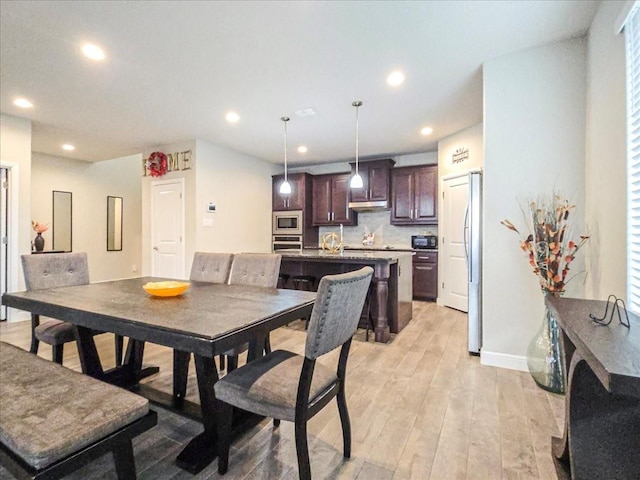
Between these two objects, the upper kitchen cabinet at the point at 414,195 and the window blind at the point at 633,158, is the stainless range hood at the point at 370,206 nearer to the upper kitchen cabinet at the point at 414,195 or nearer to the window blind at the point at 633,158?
the upper kitchen cabinet at the point at 414,195

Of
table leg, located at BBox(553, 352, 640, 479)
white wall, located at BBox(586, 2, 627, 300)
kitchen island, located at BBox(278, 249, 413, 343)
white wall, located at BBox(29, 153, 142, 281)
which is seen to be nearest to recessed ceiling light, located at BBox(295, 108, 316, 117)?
kitchen island, located at BBox(278, 249, 413, 343)

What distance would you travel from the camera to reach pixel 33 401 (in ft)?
3.86

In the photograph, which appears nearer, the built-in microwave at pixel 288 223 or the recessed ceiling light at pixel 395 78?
the recessed ceiling light at pixel 395 78

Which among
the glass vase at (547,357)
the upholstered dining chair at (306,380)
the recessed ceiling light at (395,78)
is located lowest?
the glass vase at (547,357)

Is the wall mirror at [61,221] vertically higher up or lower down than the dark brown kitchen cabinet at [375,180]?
lower down

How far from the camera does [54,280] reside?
2477mm

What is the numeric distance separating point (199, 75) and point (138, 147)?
3.19m

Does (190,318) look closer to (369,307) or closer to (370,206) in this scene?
(369,307)

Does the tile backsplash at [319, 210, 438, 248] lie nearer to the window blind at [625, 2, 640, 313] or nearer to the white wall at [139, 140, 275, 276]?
the white wall at [139, 140, 275, 276]

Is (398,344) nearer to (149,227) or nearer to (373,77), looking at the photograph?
(373,77)

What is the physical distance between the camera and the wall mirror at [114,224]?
7.04 meters

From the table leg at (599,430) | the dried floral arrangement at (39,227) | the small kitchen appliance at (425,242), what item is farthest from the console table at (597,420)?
the dried floral arrangement at (39,227)

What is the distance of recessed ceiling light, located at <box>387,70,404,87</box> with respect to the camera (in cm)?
296

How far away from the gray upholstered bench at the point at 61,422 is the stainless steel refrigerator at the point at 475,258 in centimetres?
270
